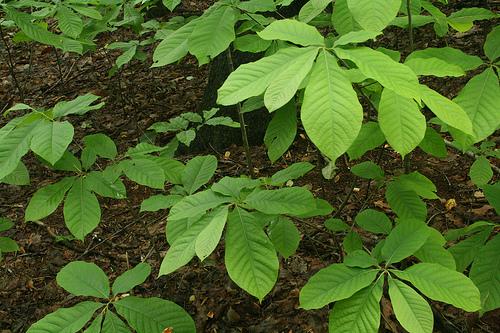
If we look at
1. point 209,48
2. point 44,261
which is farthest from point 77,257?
point 209,48

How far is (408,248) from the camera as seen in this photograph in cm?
135

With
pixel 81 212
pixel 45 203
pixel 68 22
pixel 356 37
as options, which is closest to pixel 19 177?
pixel 45 203

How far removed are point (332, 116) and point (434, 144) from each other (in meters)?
0.78

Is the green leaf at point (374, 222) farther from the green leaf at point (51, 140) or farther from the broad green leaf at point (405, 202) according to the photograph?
the green leaf at point (51, 140)

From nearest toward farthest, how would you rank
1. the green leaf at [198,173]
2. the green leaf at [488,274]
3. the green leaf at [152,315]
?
the green leaf at [488,274] → the green leaf at [152,315] → the green leaf at [198,173]

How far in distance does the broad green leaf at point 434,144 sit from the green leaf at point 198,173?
2.30 feet

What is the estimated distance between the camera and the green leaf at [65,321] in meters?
1.49

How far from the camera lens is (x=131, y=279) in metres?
1.73

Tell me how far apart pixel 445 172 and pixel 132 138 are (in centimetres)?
251

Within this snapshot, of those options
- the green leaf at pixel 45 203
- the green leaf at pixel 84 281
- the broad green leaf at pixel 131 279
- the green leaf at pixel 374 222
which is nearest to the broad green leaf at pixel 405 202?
the green leaf at pixel 374 222

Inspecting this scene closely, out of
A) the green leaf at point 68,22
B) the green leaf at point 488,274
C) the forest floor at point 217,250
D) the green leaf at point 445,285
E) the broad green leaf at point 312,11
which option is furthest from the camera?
the green leaf at point 68,22

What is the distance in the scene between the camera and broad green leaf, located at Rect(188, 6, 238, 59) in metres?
1.47

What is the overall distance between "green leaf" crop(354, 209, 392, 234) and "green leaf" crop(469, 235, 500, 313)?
32cm

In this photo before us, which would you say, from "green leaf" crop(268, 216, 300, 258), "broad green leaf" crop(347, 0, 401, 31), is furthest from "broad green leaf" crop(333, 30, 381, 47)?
"green leaf" crop(268, 216, 300, 258)
